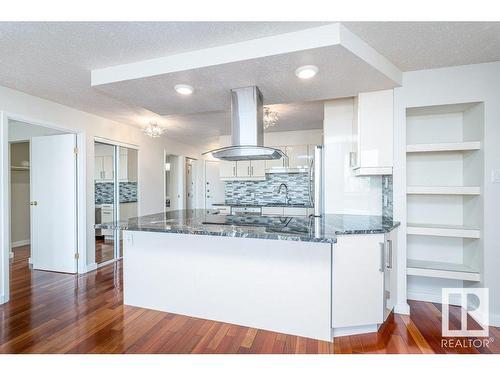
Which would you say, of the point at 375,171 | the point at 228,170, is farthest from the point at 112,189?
the point at 375,171

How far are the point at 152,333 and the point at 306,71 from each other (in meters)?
2.37

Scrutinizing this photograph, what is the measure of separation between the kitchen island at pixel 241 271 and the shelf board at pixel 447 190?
506 millimetres

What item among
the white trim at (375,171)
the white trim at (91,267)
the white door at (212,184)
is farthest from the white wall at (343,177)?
the white door at (212,184)

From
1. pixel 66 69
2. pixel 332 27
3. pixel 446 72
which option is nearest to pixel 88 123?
pixel 66 69

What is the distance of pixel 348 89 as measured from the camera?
2.49m

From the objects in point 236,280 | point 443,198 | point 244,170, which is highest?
point 244,170

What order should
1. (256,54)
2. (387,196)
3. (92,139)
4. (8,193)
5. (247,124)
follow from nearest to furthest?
(256,54)
(247,124)
(387,196)
(8,193)
(92,139)

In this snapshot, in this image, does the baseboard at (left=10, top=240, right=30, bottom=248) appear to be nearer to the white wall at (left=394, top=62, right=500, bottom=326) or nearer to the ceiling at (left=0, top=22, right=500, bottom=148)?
the ceiling at (left=0, top=22, right=500, bottom=148)

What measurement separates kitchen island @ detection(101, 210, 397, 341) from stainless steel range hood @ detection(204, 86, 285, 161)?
67cm

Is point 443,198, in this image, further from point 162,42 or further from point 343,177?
point 162,42

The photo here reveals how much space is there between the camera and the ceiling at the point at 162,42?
5.81ft

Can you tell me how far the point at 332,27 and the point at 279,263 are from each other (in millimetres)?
1715

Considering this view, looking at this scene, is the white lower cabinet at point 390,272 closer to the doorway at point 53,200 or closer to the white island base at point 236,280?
the white island base at point 236,280

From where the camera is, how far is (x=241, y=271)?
2260 mm
